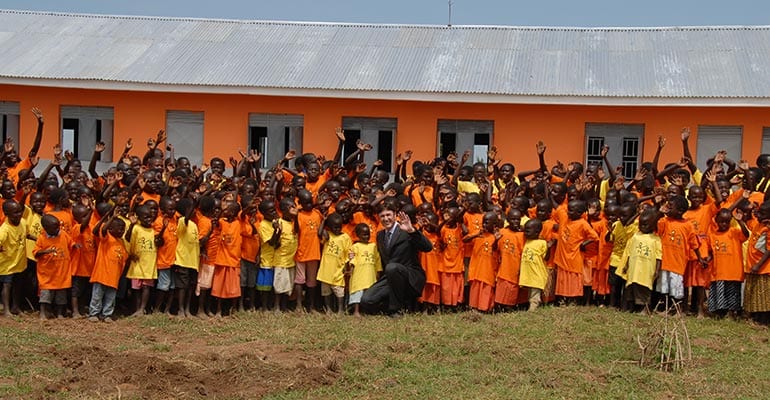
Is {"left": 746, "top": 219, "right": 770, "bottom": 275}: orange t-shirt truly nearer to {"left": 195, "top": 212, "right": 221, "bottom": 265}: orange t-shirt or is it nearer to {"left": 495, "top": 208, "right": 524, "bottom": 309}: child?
{"left": 495, "top": 208, "right": 524, "bottom": 309}: child

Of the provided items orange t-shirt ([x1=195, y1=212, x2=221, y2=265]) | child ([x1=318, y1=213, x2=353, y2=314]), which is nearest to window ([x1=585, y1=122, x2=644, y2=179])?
child ([x1=318, y1=213, x2=353, y2=314])

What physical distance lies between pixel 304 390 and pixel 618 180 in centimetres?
428

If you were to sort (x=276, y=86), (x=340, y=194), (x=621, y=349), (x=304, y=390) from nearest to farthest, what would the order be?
1. (x=304, y=390)
2. (x=621, y=349)
3. (x=340, y=194)
4. (x=276, y=86)

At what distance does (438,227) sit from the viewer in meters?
9.19

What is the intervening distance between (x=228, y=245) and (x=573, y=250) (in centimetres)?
324

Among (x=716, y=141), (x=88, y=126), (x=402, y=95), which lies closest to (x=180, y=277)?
(x=402, y=95)

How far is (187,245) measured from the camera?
884cm

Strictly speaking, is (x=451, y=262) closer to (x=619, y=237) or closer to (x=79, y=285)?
(x=619, y=237)

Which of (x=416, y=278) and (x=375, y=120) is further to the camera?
(x=375, y=120)

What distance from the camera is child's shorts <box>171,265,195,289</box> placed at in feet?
29.2

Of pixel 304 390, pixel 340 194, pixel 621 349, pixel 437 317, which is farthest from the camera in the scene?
pixel 340 194

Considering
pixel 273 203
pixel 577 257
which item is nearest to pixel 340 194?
pixel 273 203

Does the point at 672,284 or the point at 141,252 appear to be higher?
the point at 141,252

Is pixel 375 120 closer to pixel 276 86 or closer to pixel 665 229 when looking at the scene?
pixel 276 86
